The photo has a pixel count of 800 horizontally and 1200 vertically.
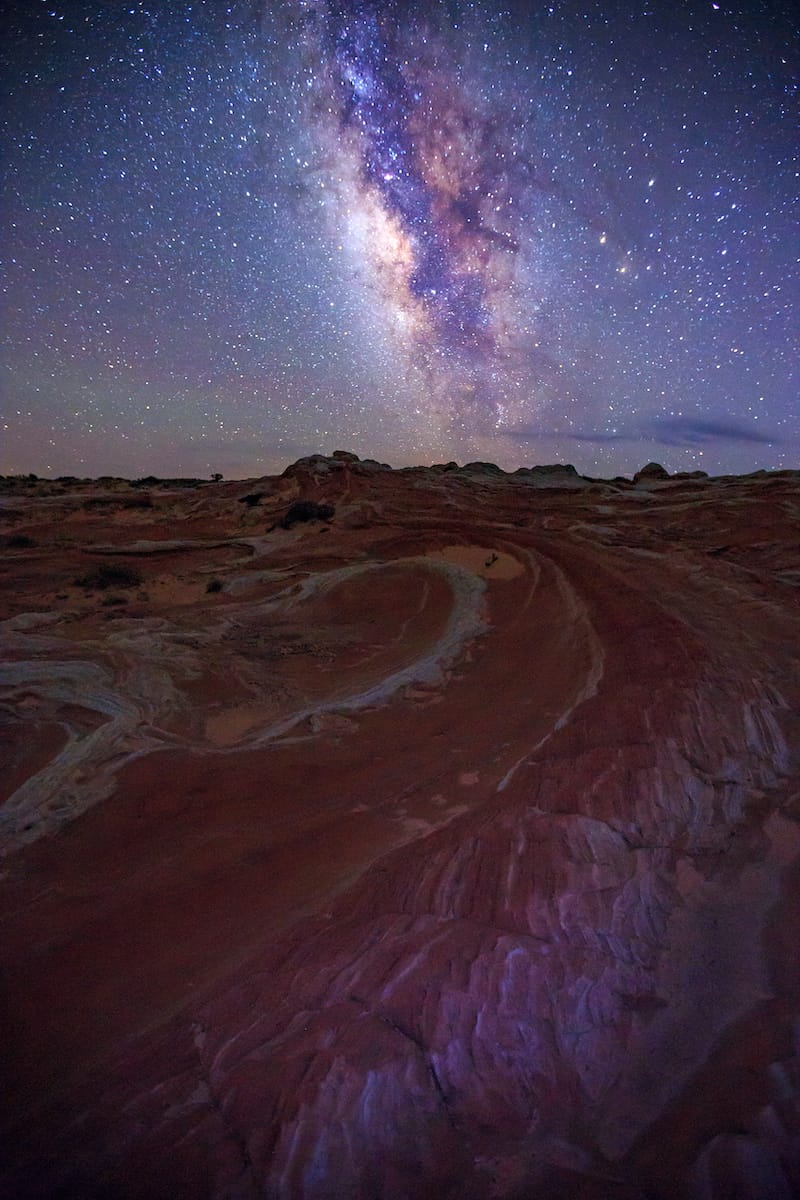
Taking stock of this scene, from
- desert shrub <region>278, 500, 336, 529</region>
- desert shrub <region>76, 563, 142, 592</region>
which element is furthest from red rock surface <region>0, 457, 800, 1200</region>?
desert shrub <region>278, 500, 336, 529</region>

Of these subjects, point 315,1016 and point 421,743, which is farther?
point 421,743

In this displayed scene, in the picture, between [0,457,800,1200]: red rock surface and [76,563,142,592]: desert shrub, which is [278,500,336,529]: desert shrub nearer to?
[76,563,142,592]: desert shrub

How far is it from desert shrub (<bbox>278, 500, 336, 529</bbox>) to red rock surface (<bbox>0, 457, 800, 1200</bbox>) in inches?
523

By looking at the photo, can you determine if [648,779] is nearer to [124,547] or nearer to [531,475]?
[124,547]

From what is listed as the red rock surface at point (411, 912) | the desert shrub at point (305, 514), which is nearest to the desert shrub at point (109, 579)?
the red rock surface at point (411, 912)

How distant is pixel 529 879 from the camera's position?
327cm

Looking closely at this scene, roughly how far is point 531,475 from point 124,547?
20970 mm

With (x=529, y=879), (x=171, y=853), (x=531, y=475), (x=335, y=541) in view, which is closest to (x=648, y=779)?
(x=529, y=879)

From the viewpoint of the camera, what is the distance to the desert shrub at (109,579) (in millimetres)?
14396

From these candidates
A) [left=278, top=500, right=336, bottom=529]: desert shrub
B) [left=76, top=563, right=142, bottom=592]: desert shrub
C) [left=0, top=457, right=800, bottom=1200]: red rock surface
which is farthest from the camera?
[left=278, top=500, right=336, bottom=529]: desert shrub

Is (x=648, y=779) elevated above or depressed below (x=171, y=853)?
above

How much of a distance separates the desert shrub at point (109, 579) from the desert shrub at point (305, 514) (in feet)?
24.3

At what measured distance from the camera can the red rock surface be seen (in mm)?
2107

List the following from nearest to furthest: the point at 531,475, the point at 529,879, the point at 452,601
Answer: the point at 529,879 → the point at 452,601 → the point at 531,475
